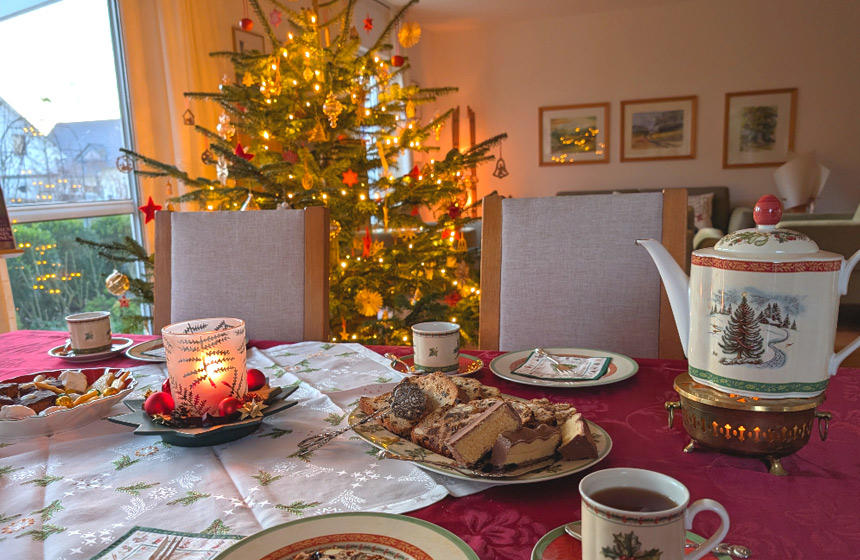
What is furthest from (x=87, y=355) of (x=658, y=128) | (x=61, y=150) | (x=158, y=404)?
(x=658, y=128)

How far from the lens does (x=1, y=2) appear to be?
8.20 ft

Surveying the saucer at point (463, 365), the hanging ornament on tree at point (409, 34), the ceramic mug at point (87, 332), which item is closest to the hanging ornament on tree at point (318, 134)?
the hanging ornament on tree at point (409, 34)

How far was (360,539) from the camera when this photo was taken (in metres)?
0.48

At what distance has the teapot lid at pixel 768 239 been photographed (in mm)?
571

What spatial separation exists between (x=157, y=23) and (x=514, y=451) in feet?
10.5

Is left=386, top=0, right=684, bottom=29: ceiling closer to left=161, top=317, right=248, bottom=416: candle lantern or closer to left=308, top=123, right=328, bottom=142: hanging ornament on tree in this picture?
left=308, top=123, right=328, bottom=142: hanging ornament on tree

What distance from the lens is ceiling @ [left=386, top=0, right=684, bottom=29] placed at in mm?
5555

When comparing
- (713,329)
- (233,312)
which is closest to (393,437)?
(713,329)

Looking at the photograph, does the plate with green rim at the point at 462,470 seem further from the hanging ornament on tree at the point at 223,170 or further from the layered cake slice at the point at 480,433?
the hanging ornament on tree at the point at 223,170

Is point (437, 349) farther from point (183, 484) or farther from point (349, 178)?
point (349, 178)

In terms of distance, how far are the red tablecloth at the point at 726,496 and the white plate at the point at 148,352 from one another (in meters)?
0.76

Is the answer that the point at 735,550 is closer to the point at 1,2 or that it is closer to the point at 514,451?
the point at 514,451

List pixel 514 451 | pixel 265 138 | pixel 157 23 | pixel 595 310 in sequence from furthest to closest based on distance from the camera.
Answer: pixel 157 23 < pixel 265 138 < pixel 595 310 < pixel 514 451

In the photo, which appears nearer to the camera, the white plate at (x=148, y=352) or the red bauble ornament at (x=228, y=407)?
the red bauble ornament at (x=228, y=407)
